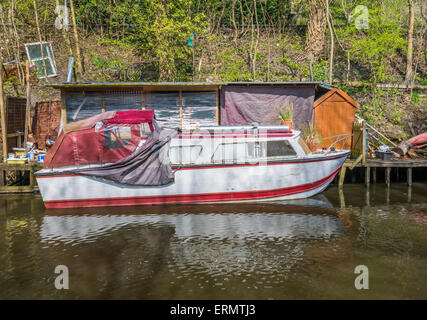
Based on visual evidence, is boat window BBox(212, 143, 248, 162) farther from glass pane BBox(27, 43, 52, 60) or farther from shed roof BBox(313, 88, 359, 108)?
glass pane BBox(27, 43, 52, 60)

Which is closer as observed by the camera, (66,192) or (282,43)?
(66,192)

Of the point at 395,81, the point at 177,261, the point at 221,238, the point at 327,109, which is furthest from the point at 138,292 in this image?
the point at 395,81

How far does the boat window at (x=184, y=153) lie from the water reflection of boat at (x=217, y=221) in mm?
1631

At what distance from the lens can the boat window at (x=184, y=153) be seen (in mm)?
11320

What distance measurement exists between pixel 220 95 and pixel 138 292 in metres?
11.5

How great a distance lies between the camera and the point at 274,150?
37.8 ft

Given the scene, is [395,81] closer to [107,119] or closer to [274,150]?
[274,150]

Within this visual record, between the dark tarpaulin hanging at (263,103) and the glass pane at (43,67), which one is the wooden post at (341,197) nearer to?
the dark tarpaulin hanging at (263,103)

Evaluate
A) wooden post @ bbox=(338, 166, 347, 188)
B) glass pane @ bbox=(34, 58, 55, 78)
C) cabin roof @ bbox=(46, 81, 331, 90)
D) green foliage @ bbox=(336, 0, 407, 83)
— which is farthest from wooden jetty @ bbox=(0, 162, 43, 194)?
green foliage @ bbox=(336, 0, 407, 83)

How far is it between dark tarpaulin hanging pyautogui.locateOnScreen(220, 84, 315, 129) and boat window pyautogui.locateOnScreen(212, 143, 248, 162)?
4.93 metres

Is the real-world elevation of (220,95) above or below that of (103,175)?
above

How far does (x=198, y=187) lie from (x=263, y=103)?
22.0ft

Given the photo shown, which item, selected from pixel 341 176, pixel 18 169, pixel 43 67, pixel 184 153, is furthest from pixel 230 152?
pixel 43 67

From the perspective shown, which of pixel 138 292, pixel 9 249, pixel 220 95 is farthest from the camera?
pixel 220 95
